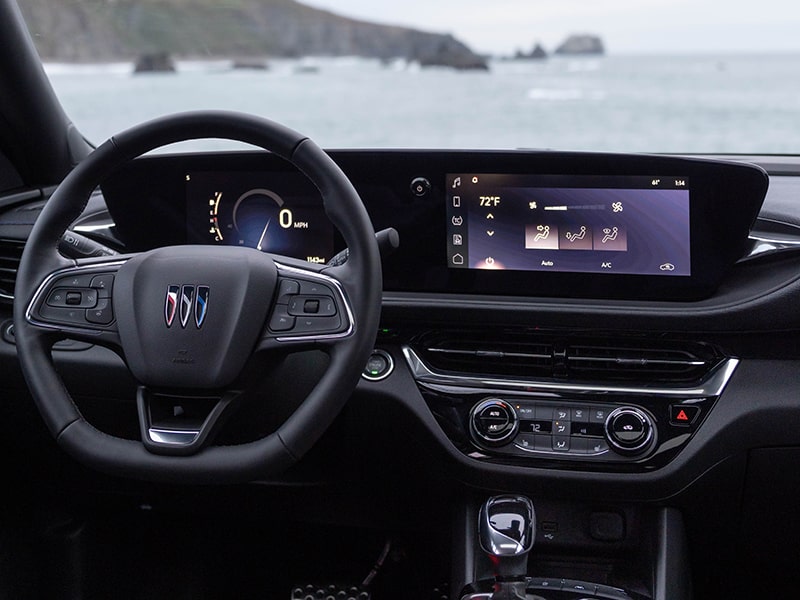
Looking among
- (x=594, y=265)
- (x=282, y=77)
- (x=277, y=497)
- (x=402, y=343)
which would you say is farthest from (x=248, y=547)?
(x=282, y=77)

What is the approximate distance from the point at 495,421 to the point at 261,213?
27.1 inches

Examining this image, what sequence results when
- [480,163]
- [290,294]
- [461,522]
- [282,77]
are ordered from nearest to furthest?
[290,294]
[480,163]
[461,522]
[282,77]

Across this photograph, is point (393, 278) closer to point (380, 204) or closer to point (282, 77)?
point (380, 204)

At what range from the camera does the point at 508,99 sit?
2.74 metres

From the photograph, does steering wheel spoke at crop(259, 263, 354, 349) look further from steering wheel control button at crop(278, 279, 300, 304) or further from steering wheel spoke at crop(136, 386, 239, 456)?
steering wheel spoke at crop(136, 386, 239, 456)

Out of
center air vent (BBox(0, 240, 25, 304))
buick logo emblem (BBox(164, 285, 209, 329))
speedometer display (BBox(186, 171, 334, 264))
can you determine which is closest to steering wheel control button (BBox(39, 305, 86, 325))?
buick logo emblem (BBox(164, 285, 209, 329))

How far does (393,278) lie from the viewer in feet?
6.64

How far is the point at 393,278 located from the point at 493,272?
221mm

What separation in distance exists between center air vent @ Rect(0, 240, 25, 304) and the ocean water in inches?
16.2

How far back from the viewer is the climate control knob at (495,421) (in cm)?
194

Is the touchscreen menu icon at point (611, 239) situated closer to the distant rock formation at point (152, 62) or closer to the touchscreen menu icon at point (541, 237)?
the touchscreen menu icon at point (541, 237)

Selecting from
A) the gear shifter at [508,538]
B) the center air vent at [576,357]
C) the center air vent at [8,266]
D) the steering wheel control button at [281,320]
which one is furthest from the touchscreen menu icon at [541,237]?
the center air vent at [8,266]

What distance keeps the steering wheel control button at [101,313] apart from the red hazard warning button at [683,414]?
43.6 inches

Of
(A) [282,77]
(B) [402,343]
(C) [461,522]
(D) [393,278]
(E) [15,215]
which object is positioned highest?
(A) [282,77]
